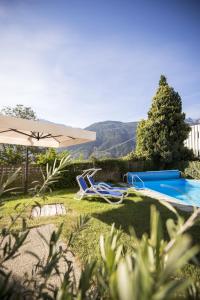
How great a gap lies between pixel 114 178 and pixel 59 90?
26.5ft

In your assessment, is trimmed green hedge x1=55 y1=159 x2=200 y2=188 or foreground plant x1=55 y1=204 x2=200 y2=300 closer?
foreground plant x1=55 y1=204 x2=200 y2=300

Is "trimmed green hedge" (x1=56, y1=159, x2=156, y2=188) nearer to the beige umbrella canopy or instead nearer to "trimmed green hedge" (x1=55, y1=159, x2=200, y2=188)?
"trimmed green hedge" (x1=55, y1=159, x2=200, y2=188)

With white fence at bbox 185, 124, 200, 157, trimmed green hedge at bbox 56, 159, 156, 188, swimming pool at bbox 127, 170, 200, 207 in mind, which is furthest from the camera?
white fence at bbox 185, 124, 200, 157

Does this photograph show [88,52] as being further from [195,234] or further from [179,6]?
[195,234]

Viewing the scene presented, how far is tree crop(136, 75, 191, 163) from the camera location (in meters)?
19.0

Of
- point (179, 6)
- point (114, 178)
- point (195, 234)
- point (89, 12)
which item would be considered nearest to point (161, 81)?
point (179, 6)

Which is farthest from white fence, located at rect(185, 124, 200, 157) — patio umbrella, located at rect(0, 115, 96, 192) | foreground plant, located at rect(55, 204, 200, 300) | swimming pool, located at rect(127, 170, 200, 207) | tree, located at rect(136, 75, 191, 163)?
foreground plant, located at rect(55, 204, 200, 300)

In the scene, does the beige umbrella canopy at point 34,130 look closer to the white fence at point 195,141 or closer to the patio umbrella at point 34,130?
the patio umbrella at point 34,130

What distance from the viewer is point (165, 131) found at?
747 inches

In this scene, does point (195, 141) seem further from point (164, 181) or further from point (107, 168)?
point (107, 168)

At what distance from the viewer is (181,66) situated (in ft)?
50.4

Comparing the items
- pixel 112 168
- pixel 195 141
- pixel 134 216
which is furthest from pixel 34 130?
pixel 195 141

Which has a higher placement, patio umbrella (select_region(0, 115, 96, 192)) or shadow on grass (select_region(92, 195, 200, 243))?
patio umbrella (select_region(0, 115, 96, 192))

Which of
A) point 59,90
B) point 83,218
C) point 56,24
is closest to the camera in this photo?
point 83,218
